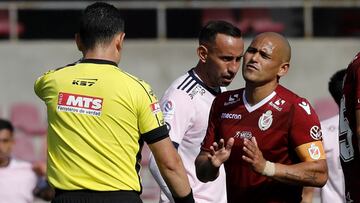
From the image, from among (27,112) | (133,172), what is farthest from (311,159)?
(27,112)

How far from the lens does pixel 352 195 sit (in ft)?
22.5

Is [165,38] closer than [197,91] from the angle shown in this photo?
No

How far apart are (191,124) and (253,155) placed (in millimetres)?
1580

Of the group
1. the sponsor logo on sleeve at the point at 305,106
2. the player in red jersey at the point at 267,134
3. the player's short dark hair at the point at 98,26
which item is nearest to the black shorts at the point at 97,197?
the player in red jersey at the point at 267,134

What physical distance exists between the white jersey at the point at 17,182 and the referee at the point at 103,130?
13.2 feet

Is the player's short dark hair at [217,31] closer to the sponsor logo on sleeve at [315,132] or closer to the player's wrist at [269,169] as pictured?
the sponsor logo on sleeve at [315,132]

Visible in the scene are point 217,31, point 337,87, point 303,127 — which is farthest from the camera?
point 337,87

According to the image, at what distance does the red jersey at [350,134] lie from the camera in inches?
264

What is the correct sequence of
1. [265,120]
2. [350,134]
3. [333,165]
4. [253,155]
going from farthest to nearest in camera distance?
[333,165]
[265,120]
[350,134]
[253,155]

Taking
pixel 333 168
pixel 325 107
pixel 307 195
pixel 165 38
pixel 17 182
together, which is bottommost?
pixel 325 107

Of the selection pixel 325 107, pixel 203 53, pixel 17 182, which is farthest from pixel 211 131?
pixel 325 107

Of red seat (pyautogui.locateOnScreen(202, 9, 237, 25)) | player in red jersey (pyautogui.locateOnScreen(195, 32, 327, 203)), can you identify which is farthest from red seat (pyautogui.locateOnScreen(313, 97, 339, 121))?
player in red jersey (pyautogui.locateOnScreen(195, 32, 327, 203))

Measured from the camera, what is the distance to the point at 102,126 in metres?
6.50

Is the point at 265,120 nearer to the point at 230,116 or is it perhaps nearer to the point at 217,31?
the point at 230,116
